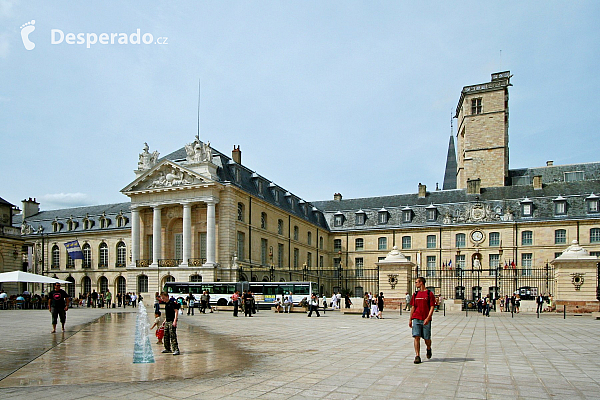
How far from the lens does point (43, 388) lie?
26.1 ft

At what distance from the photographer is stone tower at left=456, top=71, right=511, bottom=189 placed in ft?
208

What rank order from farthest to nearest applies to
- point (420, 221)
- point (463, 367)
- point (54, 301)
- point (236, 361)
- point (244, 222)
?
point (420, 221) < point (244, 222) < point (54, 301) < point (236, 361) < point (463, 367)

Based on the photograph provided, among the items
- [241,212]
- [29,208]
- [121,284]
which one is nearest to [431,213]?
[241,212]

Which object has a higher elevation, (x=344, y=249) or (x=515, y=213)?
(x=515, y=213)

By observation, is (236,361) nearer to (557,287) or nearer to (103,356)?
(103,356)

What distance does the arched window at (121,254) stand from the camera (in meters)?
54.8

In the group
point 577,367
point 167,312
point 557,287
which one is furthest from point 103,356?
point 557,287

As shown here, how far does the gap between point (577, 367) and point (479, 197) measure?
51.1 m

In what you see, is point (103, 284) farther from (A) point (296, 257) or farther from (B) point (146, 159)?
(A) point (296, 257)

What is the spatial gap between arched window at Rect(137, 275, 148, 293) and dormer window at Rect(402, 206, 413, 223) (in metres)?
29.6

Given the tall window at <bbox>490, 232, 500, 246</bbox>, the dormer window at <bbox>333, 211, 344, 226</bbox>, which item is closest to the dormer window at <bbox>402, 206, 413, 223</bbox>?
the dormer window at <bbox>333, 211, 344, 226</bbox>

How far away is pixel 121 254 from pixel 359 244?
88.0 ft

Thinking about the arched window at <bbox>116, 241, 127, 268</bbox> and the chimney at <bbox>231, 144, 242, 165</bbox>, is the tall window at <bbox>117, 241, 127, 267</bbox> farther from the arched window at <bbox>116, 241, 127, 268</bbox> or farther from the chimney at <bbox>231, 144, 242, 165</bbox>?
the chimney at <bbox>231, 144, 242, 165</bbox>

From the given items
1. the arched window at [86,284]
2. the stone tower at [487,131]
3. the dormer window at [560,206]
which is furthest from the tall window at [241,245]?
the stone tower at [487,131]
